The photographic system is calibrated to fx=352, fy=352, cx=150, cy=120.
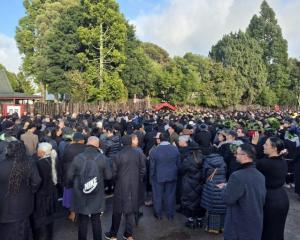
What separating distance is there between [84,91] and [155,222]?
29419 mm

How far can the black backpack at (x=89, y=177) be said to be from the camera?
555 cm

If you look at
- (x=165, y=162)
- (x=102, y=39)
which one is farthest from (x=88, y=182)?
(x=102, y=39)

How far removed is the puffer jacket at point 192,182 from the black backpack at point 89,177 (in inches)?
90.0

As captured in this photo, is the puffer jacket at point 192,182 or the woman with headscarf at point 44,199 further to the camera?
the puffer jacket at point 192,182

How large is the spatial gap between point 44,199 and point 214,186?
3.08 meters

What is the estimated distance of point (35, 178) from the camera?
5.08 meters

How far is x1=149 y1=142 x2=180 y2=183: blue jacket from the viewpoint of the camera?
24.8ft

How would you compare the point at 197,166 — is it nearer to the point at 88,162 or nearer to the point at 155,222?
the point at 155,222

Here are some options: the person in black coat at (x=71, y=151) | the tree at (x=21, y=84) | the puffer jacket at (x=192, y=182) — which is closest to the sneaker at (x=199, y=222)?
the puffer jacket at (x=192, y=182)

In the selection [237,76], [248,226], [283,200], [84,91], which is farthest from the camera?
[237,76]

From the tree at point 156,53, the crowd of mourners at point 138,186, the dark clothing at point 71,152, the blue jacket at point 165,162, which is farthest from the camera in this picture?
the tree at point 156,53

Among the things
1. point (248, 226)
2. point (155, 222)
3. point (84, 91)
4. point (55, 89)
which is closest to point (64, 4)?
point (55, 89)

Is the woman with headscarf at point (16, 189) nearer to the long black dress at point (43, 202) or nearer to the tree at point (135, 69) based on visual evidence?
the long black dress at point (43, 202)

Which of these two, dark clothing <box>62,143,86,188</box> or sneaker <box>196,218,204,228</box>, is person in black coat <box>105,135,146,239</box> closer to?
dark clothing <box>62,143,86,188</box>
